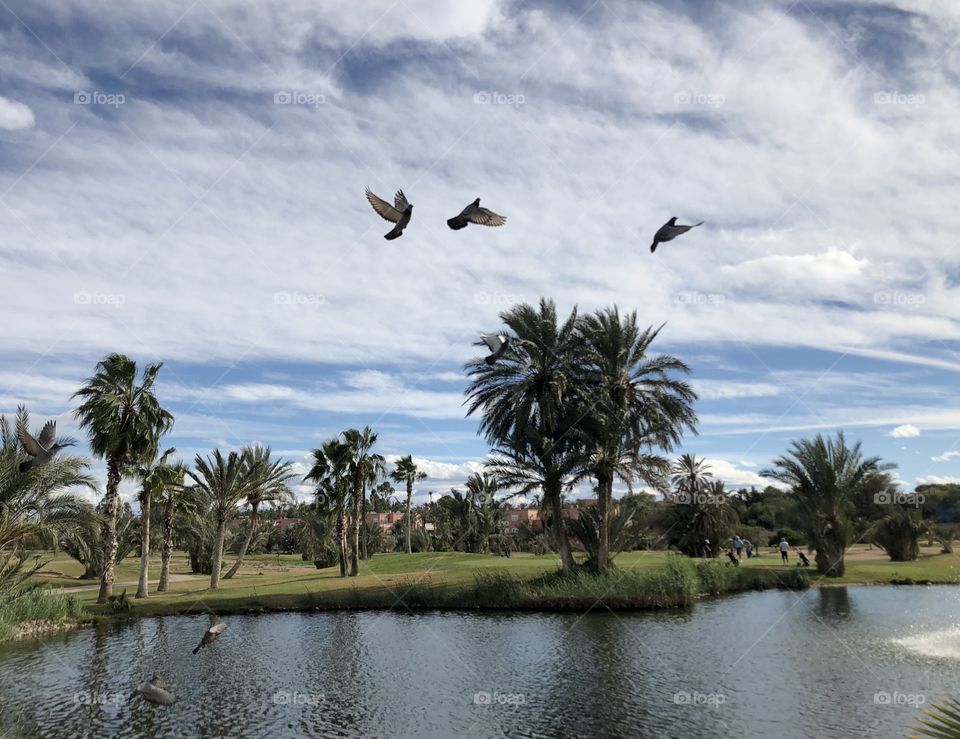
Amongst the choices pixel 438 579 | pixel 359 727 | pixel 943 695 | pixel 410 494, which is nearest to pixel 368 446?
pixel 438 579

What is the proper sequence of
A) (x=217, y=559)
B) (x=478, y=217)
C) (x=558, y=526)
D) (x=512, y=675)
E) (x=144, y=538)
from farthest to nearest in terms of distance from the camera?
1. (x=217, y=559)
2. (x=558, y=526)
3. (x=144, y=538)
4. (x=512, y=675)
5. (x=478, y=217)

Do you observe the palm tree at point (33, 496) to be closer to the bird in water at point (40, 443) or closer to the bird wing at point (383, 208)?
the bird in water at point (40, 443)

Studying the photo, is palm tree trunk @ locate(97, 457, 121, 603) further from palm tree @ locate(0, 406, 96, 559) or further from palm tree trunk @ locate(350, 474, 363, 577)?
palm tree trunk @ locate(350, 474, 363, 577)

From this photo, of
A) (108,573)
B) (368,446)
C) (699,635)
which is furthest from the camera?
(368,446)

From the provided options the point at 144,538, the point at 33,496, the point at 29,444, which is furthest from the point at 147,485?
the point at 29,444

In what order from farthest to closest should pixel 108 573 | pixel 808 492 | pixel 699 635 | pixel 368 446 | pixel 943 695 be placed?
1. pixel 368 446
2. pixel 808 492
3. pixel 108 573
4. pixel 699 635
5. pixel 943 695

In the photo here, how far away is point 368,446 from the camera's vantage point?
154ft

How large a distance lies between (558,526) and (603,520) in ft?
9.00

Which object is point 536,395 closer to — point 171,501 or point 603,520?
point 603,520

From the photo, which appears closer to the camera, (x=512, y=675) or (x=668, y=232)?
(x=668, y=232)

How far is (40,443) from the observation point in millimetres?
20109

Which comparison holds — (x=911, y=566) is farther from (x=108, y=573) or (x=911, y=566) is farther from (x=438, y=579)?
(x=108, y=573)

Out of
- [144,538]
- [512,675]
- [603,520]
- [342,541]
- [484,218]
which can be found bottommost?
[512,675]

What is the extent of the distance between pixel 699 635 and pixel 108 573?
2762 centimetres
